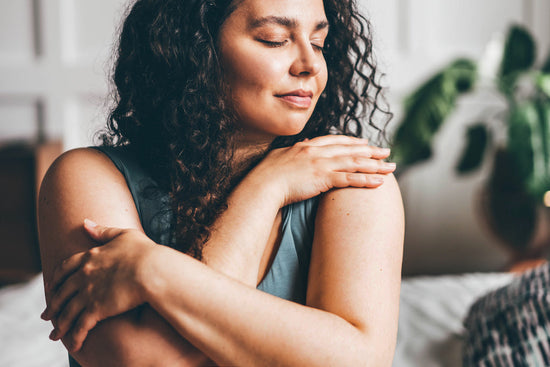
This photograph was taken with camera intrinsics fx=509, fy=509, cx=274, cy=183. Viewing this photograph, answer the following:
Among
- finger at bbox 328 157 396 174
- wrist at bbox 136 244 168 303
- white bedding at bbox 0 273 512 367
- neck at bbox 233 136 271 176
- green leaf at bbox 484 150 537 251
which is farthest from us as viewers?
green leaf at bbox 484 150 537 251

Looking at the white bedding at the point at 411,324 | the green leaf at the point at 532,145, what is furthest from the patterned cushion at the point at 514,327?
the green leaf at the point at 532,145

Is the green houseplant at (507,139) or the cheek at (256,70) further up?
the cheek at (256,70)

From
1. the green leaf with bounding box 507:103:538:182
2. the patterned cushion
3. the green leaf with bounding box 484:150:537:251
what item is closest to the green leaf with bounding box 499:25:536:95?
the green leaf with bounding box 507:103:538:182

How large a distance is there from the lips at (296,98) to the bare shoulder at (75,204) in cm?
34

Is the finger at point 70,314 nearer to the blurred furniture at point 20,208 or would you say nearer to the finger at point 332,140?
the finger at point 332,140

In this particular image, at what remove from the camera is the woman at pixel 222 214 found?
29.6 inches

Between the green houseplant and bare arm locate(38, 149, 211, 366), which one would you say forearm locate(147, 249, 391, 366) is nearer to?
bare arm locate(38, 149, 211, 366)

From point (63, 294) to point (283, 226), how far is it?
0.42 meters

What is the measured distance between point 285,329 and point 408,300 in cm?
109

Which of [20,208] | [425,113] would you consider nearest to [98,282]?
[20,208]

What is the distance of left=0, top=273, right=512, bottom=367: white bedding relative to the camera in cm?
135

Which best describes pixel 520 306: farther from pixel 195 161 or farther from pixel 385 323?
pixel 195 161

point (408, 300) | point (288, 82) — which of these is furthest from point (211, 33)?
point (408, 300)

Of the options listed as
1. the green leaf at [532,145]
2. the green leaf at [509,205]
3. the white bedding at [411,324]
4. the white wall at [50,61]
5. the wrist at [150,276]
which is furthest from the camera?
the white wall at [50,61]
